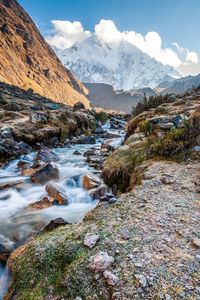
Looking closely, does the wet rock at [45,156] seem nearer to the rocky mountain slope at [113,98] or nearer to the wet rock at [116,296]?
the wet rock at [116,296]

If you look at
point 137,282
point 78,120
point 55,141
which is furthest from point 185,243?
point 78,120

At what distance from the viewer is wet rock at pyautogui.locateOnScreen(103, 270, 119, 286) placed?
4.82ft

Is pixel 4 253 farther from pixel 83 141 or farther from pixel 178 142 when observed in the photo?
pixel 83 141

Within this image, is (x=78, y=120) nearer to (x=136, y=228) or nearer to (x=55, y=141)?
(x=55, y=141)

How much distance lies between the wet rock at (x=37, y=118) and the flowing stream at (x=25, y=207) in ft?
19.1

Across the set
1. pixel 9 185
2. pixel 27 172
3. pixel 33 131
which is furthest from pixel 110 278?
pixel 33 131

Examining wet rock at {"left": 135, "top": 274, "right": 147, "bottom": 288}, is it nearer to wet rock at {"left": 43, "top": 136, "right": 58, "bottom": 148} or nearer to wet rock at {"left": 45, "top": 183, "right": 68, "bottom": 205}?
wet rock at {"left": 45, "top": 183, "right": 68, "bottom": 205}

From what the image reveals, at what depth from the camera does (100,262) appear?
1673 mm

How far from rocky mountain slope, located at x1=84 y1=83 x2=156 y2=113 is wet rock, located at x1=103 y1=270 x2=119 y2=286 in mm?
143772

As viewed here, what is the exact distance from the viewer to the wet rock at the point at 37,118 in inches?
505

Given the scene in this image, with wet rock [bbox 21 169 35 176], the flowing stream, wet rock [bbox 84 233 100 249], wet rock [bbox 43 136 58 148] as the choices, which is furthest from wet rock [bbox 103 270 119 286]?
wet rock [bbox 43 136 58 148]

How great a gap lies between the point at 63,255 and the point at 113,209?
44.4 inches

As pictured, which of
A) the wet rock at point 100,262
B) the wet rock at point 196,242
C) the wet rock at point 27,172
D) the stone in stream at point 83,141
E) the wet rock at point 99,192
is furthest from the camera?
the stone in stream at point 83,141

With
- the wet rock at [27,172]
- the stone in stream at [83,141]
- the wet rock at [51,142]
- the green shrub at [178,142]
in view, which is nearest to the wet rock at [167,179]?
the green shrub at [178,142]
